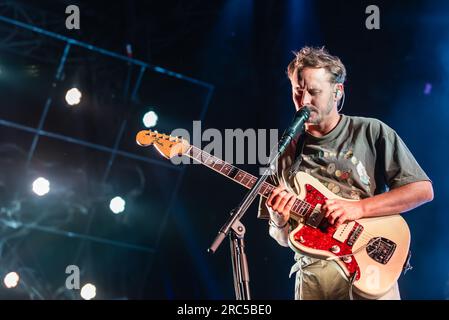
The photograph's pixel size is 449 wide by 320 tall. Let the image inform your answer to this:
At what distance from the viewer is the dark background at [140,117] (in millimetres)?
6289

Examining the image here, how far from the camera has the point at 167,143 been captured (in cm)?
339

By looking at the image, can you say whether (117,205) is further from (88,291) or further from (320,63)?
(320,63)

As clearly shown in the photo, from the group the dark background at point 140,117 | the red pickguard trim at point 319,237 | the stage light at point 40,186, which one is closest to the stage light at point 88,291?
the dark background at point 140,117

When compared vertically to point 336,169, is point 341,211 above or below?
below

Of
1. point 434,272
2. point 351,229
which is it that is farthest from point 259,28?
point 351,229

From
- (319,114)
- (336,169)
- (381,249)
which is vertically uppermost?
(319,114)

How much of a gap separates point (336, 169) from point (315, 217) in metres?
0.31

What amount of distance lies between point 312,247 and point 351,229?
0.79 feet

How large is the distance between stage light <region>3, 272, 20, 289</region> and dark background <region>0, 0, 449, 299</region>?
69 mm

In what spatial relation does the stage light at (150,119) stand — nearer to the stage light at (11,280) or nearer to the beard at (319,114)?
the stage light at (11,280)

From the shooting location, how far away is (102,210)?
686cm

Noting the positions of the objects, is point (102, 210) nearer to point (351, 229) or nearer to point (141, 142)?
point (141, 142)

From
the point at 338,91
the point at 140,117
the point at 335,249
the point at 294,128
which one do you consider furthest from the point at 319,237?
the point at 140,117

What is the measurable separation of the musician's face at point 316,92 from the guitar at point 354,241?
1.35 feet
